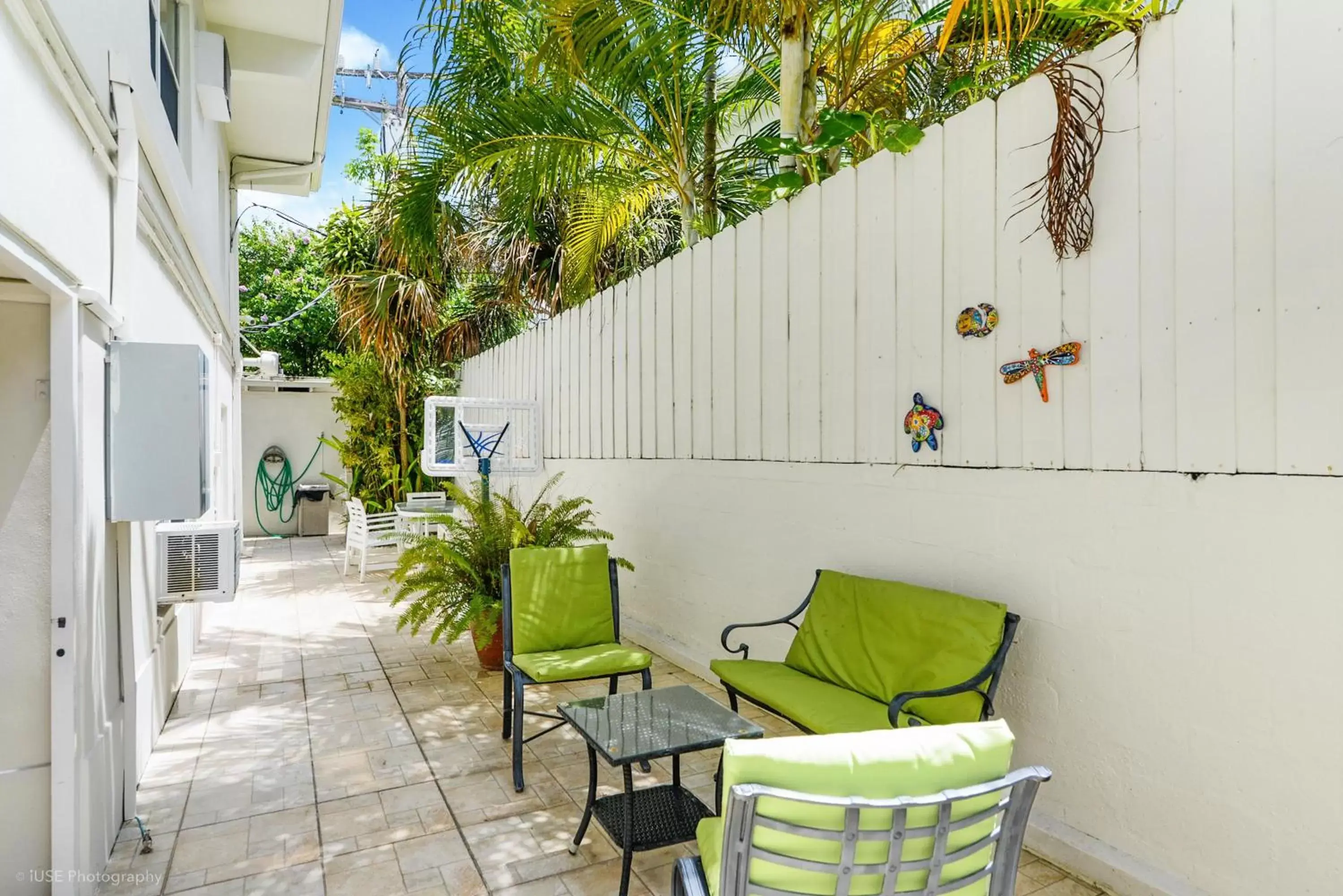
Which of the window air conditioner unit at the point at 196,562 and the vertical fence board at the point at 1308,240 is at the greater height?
the vertical fence board at the point at 1308,240

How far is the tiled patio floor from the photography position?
2.55m

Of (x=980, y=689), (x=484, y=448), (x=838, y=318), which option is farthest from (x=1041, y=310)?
(x=484, y=448)

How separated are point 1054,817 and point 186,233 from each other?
5.11 meters

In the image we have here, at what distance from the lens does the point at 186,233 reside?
4199mm

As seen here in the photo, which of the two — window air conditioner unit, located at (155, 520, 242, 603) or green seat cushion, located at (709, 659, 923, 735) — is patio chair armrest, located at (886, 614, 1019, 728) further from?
window air conditioner unit, located at (155, 520, 242, 603)

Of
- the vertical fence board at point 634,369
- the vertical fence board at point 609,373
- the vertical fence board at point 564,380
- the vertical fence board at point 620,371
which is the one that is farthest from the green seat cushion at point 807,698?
the vertical fence board at point 564,380

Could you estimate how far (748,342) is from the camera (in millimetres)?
4430

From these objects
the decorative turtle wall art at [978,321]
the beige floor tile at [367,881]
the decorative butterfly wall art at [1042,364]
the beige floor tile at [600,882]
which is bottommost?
the beige floor tile at [600,882]

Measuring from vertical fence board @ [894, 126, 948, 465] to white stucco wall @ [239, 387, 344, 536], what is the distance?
10.7 meters

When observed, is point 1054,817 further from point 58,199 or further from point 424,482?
point 424,482

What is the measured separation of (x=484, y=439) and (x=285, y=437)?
21.9ft

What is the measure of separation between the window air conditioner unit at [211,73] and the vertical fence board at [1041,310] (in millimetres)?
4877

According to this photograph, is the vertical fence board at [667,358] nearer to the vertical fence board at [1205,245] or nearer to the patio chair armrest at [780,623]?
the patio chair armrest at [780,623]

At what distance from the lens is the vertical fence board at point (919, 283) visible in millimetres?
3121
